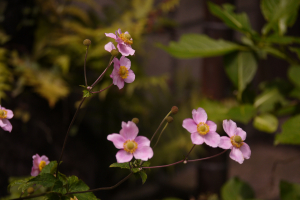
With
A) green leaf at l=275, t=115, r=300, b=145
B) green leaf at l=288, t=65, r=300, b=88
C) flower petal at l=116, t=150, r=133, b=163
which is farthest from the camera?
green leaf at l=288, t=65, r=300, b=88

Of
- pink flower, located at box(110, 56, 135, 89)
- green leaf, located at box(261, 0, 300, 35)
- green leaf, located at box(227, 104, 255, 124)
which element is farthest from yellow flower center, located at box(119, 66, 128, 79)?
green leaf, located at box(261, 0, 300, 35)

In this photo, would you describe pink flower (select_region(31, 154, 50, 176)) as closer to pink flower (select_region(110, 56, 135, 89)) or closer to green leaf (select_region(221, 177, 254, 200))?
pink flower (select_region(110, 56, 135, 89))

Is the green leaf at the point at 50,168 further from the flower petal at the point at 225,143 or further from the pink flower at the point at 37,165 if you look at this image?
the flower petal at the point at 225,143

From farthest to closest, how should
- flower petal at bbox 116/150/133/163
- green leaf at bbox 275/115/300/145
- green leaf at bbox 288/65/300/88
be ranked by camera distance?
green leaf at bbox 288/65/300/88 → green leaf at bbox 275/115/300/145 → flower petal at bbox 116/150/133/163

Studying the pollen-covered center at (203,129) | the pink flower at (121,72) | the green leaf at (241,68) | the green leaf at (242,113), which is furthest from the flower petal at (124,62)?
the green leaf at (241,68)

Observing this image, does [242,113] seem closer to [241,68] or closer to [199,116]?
[241,68]

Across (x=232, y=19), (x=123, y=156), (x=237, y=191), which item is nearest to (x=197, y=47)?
(x=232, y=19)
